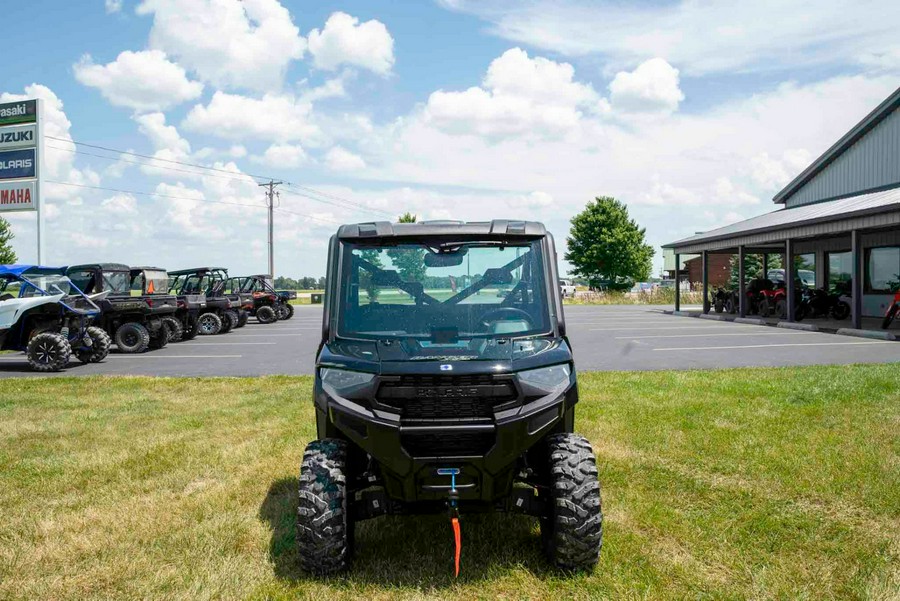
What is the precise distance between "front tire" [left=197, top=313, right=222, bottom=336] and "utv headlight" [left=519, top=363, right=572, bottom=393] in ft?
63.1

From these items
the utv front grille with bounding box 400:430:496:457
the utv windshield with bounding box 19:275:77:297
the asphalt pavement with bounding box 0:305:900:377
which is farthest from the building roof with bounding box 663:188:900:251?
the utv windshield with bounding box 19:275:77:297

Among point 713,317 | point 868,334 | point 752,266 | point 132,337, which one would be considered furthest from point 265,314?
point 752,266

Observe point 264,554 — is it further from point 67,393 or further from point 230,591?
point 67,393

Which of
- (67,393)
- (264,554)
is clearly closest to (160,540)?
(264,554)

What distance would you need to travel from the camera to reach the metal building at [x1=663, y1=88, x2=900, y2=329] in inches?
815

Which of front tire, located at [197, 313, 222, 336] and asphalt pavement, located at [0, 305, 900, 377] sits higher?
front tire, located at [197, 313, 222, 336]

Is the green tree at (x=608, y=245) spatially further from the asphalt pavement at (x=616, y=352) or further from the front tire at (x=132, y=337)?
the front tire at (x=132, y=337)

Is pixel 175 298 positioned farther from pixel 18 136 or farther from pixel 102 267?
pixel 18 136

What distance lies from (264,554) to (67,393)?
765 centimetres

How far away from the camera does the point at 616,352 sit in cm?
1506

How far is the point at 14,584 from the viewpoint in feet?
12.6

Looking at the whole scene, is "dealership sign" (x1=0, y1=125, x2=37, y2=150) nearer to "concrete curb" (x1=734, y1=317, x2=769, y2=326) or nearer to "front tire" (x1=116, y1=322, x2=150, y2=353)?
"front tire" (x1=116, y1=322, x2=150, y2=353)

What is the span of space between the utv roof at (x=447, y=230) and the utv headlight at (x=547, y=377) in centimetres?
83

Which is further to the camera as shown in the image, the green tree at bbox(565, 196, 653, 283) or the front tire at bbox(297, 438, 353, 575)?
the green tree at bbox(565, 196, 653, 283)
